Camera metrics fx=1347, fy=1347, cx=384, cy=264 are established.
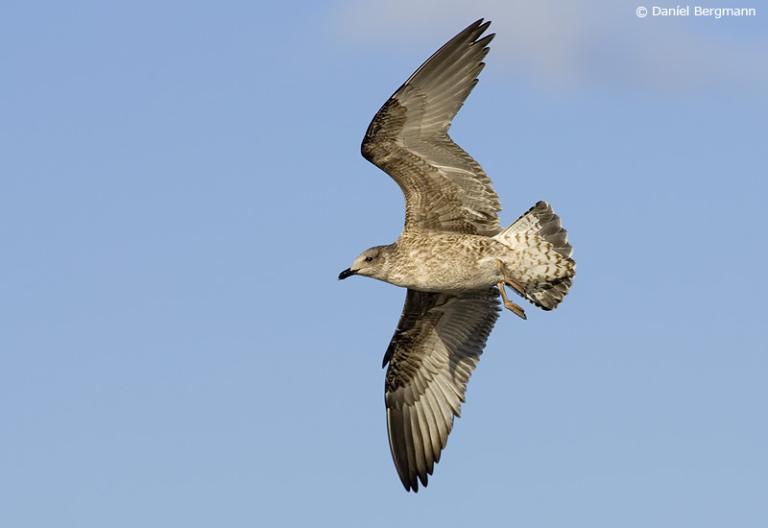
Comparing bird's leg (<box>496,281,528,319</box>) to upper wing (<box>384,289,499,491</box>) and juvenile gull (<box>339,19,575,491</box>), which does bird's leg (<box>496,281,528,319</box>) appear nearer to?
juvenile gull (<box>339,19,575,491</box>)

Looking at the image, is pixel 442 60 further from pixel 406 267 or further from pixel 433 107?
pixel 406 267

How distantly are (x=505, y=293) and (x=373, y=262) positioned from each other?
2065 millimetres

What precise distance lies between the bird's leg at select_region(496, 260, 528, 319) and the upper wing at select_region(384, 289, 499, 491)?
1.68 metres

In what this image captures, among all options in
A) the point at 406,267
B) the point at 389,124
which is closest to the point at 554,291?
the point at 406,267

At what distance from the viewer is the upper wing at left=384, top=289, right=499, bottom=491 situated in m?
22.2

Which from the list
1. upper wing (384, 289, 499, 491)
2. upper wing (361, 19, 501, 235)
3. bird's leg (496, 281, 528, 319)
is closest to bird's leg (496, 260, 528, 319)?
bird's leg (496, 281, 528, 319)

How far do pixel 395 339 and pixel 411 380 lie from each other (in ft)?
2.47

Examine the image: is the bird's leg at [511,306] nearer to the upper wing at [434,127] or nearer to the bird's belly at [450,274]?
the bird's belly at [450,274]

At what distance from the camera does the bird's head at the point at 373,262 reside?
20.5m

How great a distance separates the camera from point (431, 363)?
73.8 feet

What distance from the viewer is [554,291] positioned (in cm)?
2036

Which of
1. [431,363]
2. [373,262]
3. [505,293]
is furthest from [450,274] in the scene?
[431,363]

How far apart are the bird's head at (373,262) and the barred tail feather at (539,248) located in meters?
1.76

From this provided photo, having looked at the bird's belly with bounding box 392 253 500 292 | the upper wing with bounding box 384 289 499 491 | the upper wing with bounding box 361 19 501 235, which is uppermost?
the upper wing with bounding box 361 19 501 235
